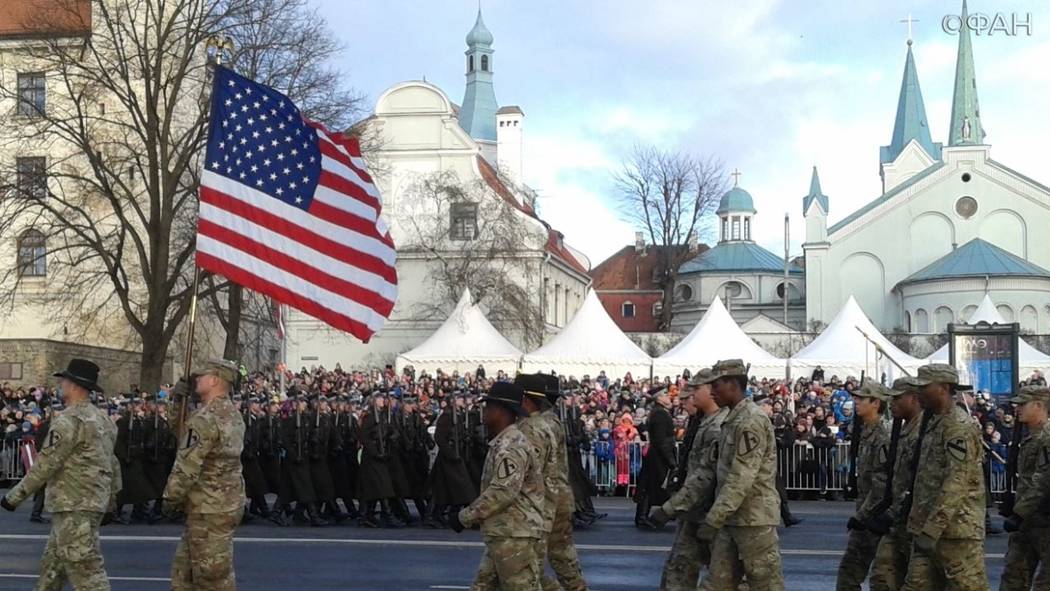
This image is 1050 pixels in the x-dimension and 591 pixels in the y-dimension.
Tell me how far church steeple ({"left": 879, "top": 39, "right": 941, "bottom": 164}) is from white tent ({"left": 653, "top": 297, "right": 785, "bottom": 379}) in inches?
2347

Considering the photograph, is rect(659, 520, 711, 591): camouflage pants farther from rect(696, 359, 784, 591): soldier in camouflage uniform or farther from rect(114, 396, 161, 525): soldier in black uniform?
rect(114, 396, 161, 525): soldier in black uniform

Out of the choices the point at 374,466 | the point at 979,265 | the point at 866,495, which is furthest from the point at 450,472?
the point at 979,265

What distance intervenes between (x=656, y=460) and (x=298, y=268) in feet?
23.6

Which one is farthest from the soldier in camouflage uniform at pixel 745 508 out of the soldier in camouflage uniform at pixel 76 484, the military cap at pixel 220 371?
the soldier in camouflage uniform at pixel 76 484

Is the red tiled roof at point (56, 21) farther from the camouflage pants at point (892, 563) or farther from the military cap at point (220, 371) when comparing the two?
the camouflage pants at point (892, 563)

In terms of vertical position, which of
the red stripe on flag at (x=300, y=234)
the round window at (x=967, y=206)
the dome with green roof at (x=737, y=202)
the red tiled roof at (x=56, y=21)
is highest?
the dome with green roof at (x=737, y=202)

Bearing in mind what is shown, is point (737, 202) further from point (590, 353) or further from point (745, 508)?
point (745, 508)

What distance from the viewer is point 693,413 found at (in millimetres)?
12859

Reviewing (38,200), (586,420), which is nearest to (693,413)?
(586,420)

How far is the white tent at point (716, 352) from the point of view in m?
38.9

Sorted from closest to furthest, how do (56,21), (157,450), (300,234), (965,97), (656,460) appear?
(300,234), (656,460), (157,450), (56,21), (965,97)

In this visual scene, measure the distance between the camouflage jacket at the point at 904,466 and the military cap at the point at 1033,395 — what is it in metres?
1.56

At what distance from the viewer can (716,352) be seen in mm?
39875

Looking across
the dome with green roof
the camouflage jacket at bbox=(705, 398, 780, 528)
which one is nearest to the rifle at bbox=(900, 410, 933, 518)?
the camouflage jacket at bbox=(705, 398, 780, 528)
